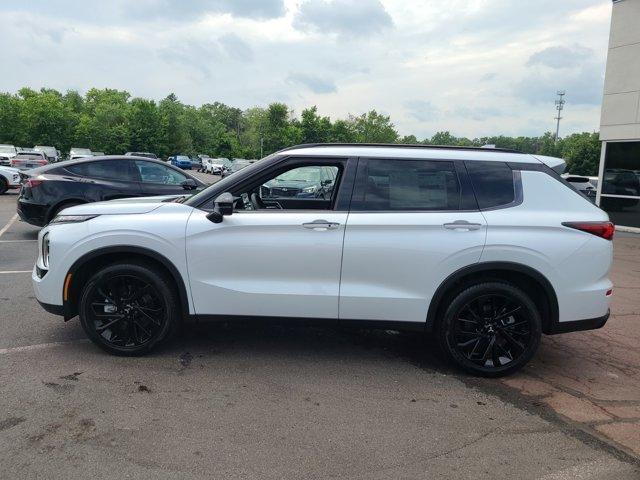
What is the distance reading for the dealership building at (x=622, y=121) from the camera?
14156 millimetres

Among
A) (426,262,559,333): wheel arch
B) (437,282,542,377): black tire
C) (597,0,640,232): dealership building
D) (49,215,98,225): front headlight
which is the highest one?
(597,0,640,232): dealership building

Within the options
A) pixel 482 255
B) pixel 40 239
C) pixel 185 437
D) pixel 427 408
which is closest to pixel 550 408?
pixel 427 408

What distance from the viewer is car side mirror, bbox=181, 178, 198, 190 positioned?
33.1 ft

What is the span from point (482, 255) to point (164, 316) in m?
2.59

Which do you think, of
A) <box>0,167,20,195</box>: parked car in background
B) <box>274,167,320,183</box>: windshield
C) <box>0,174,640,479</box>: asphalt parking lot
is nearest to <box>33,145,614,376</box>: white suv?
<box>0,174,640,479</box>: asphalt parking lot

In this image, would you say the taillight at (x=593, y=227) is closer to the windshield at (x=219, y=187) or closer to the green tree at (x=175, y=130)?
the windshield at (x=219, y=187)

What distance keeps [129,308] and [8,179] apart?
17849 millimetres

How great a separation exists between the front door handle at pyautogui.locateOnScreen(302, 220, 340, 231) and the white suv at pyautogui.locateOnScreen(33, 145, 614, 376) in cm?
2

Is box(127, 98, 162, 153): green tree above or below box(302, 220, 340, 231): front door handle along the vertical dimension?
above

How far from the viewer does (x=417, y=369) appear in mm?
4363

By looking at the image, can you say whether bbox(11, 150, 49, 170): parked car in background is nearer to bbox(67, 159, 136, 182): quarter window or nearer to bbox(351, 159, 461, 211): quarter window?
bbox(67, 159, 136, 182): quarter window

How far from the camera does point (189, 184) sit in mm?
10219

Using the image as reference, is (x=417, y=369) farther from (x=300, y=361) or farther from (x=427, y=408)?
(x=300, y=361)

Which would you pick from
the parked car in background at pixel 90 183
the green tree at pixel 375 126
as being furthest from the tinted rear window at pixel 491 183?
the green tree at pixel 375 126
